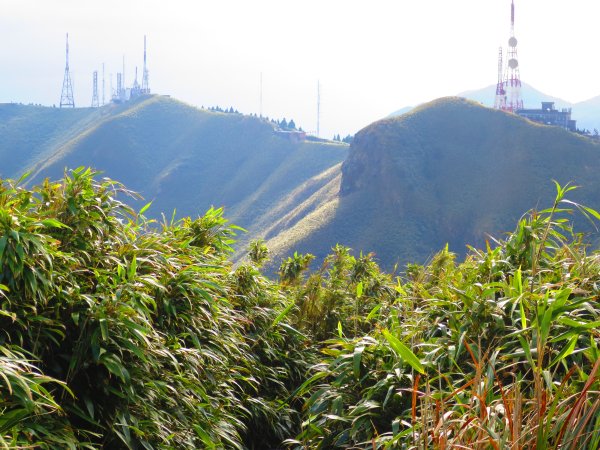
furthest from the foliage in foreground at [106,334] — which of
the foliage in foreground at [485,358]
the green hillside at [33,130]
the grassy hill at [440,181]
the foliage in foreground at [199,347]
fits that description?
the green hillside at [33,130]

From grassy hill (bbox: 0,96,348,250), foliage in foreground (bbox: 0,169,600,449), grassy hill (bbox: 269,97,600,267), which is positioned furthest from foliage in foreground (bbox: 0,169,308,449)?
grassy hill (bbox: 0,96,348,250)

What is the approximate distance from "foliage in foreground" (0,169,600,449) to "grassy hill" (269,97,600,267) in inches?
1596

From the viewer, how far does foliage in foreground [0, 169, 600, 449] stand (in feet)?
10.1

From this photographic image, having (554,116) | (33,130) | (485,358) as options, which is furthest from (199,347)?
(33,130)

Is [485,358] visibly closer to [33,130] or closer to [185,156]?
[185,156]

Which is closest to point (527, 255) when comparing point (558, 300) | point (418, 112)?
point (558, 300)

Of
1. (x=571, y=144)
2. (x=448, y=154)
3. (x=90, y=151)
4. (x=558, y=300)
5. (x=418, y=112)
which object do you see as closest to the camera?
(x=558, y=300)

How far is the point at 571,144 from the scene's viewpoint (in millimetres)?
56719

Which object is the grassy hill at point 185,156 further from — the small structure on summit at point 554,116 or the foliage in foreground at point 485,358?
the foliage in foreground at point 485,358

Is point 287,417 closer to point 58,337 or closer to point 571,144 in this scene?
point 58,337

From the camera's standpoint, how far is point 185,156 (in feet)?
335

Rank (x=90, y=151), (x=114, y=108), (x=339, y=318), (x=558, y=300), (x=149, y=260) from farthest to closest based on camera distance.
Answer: (x=114, y=108), (x=90, y=151), (x=339, y=318), (x=149, y=260), (x=558, y=300)

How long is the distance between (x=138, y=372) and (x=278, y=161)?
93294 millimetres

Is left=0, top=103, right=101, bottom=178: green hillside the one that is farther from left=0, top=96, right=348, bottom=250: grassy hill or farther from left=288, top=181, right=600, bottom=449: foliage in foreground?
left=288, top=181, right=600, bottom=449: foliage in foreground
